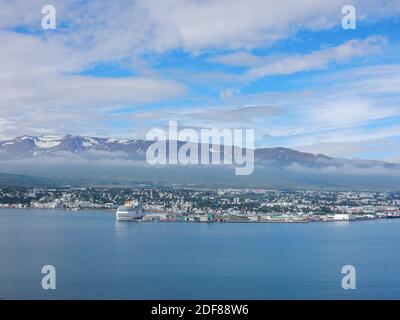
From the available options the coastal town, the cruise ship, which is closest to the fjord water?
the cruise ship

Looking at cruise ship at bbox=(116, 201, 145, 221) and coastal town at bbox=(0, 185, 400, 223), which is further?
coastal town at bbox=(0, 185, 400, 223)

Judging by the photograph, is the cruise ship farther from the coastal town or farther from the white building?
the white building

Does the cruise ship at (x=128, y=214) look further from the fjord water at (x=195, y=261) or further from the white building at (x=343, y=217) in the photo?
the white building at (x=343, y=217)

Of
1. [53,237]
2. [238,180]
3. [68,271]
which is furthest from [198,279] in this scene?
[238,180]

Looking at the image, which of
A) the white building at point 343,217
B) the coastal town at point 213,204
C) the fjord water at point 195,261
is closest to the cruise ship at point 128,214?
the coastal town at point 213,204
